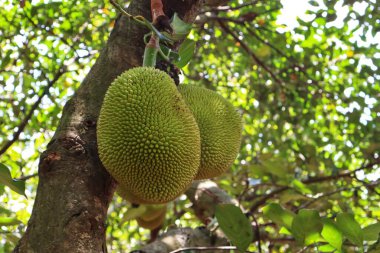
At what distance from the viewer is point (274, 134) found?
291 centimetres

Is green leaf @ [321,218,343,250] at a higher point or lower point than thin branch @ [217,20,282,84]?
higher

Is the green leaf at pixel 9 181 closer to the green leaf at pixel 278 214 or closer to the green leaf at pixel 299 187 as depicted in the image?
the green leaf at pixel 278 214

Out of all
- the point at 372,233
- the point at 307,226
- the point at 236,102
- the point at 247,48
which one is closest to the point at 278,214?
the point at 307,226

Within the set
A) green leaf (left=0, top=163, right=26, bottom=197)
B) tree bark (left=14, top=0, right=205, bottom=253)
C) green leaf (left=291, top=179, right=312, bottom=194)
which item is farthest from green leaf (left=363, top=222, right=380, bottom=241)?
green leaf (left=291, top=179, right=312, bottom=194)

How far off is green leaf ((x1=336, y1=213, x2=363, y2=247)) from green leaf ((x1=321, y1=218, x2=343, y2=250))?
0.4 inches

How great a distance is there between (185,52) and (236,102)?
2195mm

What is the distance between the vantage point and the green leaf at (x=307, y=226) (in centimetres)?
95

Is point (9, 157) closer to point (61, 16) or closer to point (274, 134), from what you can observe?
point (61, 16)

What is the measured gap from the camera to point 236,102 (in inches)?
129

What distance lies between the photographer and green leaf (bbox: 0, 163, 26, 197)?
88 cm

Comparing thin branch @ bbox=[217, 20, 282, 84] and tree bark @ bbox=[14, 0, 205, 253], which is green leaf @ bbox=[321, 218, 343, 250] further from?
thin branch @ bbox=[217, 20, 282, 84]

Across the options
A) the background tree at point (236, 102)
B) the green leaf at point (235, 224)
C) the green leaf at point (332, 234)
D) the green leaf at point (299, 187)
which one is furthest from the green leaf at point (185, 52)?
the green leaf at point (299, 187)

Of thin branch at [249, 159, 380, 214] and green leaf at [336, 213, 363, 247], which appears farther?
thin branch at [249, 159, 380, 214]

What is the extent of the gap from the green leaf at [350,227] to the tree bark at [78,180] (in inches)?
18.2
